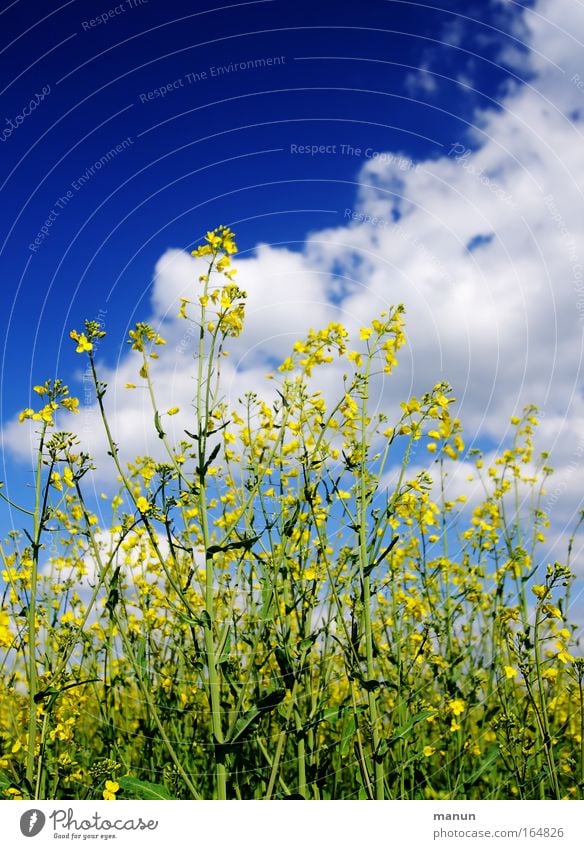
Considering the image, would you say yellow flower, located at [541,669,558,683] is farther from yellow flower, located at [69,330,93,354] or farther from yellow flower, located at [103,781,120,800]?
yellow flower, located at [69,330,93,354]

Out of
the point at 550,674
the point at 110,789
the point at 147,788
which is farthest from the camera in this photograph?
the point at 550,674

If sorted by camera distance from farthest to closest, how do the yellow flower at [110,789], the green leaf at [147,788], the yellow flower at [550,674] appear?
1. the yellow flower at [550,674]
2. the yellow flower at [110,789]
3. the green leaf at [147,788]

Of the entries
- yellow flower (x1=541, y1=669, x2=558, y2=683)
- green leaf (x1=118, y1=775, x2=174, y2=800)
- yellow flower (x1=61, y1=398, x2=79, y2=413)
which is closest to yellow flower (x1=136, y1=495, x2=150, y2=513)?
yellow flower (x1=61, y1=398, x2=79, y2=413)

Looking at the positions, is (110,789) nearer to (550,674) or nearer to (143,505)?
(143,505)

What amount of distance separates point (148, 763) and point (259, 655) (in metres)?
1.30

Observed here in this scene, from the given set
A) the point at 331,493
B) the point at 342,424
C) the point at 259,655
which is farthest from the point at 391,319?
the point at 259,655

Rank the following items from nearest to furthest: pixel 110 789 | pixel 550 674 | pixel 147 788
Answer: pixel 147 788 → pixel 110 789 → pixel 550 674
